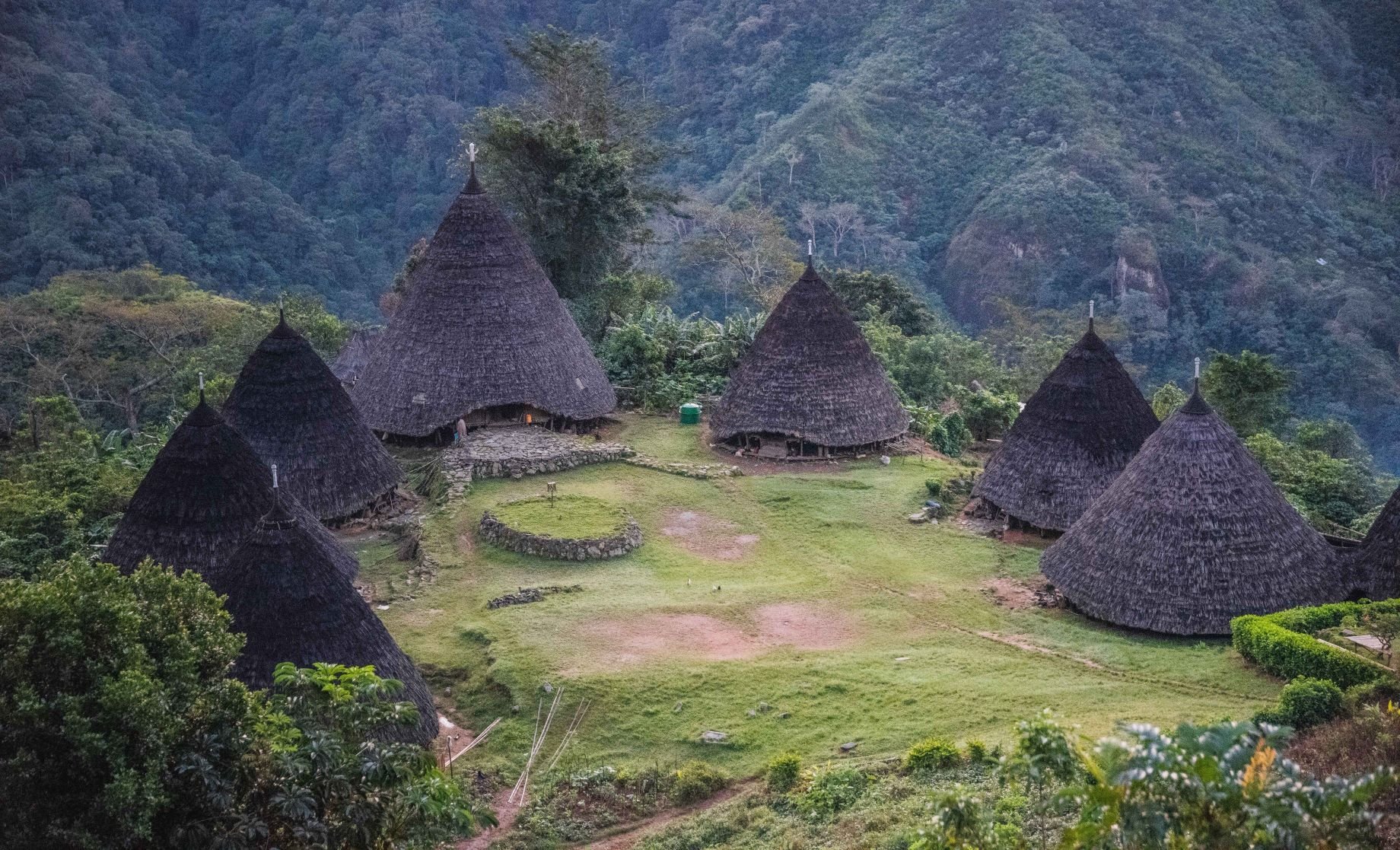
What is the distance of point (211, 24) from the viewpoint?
61.5 metres

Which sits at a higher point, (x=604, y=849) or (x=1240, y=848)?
(x=1240, y=848)

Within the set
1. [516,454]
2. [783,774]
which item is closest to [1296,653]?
[783,774]

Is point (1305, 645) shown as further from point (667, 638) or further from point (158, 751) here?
point (158, 751)

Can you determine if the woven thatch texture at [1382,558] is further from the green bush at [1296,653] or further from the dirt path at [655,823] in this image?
→ the dirt path at [655,823]

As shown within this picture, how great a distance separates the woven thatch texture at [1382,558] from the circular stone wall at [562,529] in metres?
10.6

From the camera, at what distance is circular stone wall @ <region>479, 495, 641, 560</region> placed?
870 inches

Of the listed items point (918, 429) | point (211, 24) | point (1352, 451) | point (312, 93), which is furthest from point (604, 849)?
point (211, 24)

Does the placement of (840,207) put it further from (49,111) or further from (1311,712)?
(1311,712)

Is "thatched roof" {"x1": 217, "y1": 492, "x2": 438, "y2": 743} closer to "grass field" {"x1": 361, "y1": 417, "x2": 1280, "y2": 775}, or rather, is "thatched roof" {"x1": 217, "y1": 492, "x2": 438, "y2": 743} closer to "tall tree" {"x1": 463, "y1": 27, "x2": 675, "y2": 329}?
"grass field" {"x1": 361, "y1": 417, "x2": 1280, "y2": 775}

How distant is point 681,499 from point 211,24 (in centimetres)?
4605

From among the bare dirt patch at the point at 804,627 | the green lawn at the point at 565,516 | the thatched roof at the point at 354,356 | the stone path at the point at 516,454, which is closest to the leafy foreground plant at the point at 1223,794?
the bare dirt patch at the point at 804,627

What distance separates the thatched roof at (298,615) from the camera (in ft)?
51.1

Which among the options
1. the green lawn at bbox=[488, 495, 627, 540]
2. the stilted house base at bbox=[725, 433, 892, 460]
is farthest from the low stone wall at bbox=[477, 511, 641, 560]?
the stilted house base at bbox=[725, 433, 892, 460]

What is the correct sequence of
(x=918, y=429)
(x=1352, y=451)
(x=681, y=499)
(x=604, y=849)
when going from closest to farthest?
(x=604, y=849)
(x=681, y=499)
(x=918, y=429)
(x=1352, y=451)
